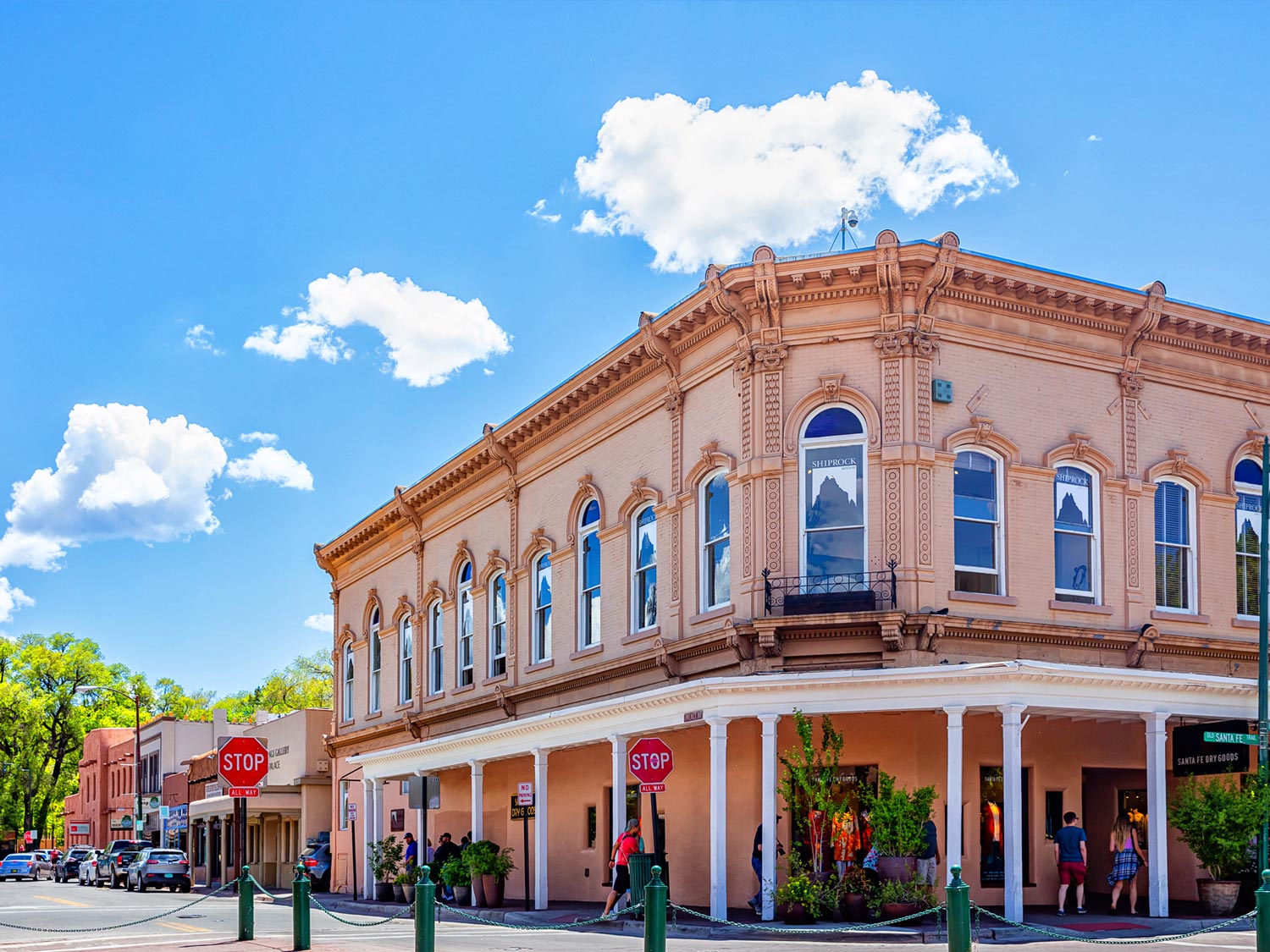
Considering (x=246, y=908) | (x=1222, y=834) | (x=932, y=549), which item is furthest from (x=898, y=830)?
(x=246, y=908)

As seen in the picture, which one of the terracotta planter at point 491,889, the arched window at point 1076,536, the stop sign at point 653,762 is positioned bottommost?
the terracotta planter at point 491,889

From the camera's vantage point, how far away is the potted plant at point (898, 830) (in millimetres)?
21031

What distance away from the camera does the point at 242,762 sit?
64.6ft

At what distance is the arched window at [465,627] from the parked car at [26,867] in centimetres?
4367

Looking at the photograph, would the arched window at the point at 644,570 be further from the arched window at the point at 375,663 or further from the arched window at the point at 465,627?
the arched window at the point at 375,663

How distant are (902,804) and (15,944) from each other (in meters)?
12.3

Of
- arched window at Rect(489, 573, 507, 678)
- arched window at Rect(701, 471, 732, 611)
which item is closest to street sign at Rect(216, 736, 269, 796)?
arched window at Rect(701, 471, 732, 611)

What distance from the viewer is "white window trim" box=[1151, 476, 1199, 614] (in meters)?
25.8

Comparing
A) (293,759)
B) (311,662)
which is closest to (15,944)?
(293,759)

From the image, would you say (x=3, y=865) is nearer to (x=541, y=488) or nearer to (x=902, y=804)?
(x=541, y=488)

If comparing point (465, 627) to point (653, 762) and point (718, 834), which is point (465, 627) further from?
point (718, 834)

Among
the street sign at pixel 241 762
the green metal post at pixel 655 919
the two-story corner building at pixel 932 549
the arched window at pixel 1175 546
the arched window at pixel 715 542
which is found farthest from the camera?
the arched window at pixel 1175 546

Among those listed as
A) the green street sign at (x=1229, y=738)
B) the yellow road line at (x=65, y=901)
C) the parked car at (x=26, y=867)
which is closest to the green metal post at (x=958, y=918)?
the green street sign at (x=1229, y=738)

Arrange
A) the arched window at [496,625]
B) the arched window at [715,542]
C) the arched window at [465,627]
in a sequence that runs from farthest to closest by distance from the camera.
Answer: the arched window at [465,627], the arched window at [496,625], the arched window at [715,542]
